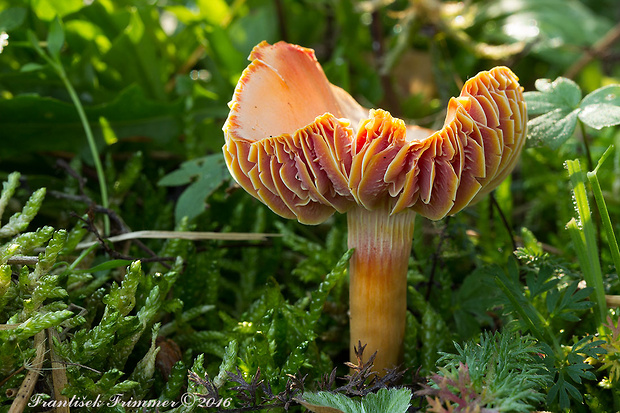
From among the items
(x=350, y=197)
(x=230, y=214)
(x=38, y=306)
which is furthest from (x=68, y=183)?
(x=350, y=197)

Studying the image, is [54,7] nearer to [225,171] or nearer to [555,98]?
[225,171]

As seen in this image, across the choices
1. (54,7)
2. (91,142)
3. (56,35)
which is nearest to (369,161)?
(91,142)

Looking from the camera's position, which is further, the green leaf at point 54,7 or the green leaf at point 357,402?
the green leaf at point 54,7

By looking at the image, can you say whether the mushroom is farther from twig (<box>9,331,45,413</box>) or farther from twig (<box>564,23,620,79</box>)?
twig (<box>564,23,620,79</box>)

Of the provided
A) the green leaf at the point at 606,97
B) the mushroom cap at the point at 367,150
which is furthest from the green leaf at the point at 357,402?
the green leaf at the point at 606,97

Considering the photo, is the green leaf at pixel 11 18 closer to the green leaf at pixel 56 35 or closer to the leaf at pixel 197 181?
the green leaf at pixel 56 35
